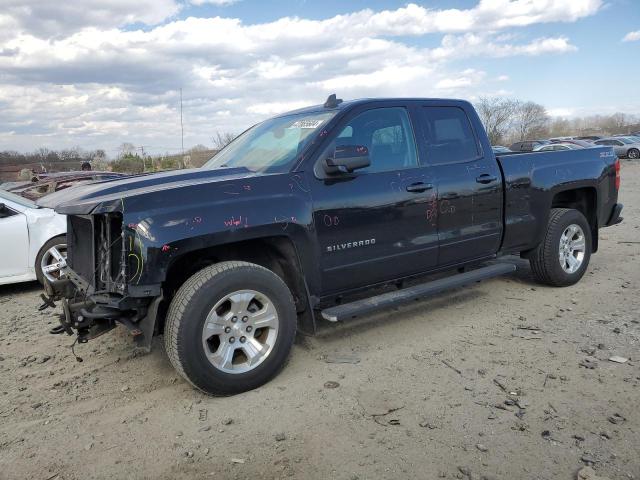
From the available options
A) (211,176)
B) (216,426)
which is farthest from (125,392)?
(211,176)

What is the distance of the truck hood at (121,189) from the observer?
132 inches

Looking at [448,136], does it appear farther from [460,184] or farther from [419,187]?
[419,187]

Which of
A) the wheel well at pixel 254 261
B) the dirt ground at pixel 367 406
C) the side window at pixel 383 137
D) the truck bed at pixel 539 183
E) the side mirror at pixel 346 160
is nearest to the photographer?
the dirt ground at pixel 367 406

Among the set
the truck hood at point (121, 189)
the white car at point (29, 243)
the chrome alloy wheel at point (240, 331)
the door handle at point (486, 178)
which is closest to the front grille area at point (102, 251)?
the truck hood at point (121, 189)

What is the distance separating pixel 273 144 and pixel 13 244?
13.3 ft

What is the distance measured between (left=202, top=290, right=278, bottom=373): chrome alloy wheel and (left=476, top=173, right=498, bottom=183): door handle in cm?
238

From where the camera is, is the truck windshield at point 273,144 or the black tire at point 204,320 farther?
the truck windshield at point 273,144

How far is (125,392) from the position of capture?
12.2ft

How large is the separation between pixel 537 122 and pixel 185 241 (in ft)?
259

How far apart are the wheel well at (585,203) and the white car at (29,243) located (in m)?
6.01

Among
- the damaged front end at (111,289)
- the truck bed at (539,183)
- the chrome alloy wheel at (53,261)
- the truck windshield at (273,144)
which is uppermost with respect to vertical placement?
the truck windshield at (273,144)

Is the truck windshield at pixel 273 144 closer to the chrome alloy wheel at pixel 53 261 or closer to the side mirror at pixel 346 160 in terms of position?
the side mirror at pixel 346 160

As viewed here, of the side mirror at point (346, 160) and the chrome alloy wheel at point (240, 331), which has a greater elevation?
the side mirror at point (346, 160)

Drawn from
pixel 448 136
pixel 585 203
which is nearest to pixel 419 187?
pixel 448 136
